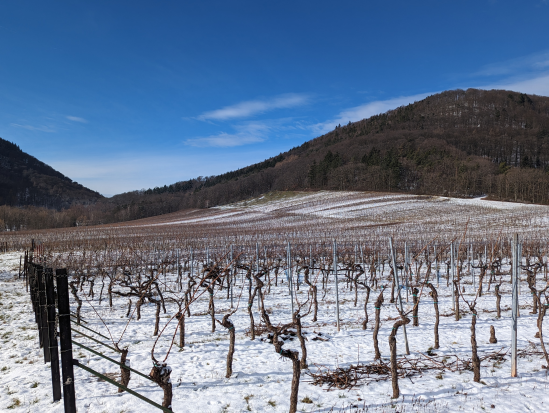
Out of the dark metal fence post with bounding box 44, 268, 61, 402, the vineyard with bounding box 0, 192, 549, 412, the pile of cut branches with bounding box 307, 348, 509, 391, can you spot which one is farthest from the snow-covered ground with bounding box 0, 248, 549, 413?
the dark metal fence post with bounding box 44, 268, 61, 402

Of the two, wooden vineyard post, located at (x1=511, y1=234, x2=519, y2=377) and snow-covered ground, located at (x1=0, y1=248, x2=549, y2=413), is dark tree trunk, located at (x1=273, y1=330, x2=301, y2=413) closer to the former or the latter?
snow-covered ground, located at (x1=0, y1=248, x2=549, y2=413)

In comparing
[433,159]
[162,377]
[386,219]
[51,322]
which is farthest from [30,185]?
[162,377]

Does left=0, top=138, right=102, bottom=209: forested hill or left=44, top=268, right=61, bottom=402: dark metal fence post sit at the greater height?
left=0, top=138, right=102, bottom=209: forested hill

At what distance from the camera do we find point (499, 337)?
23.1ft

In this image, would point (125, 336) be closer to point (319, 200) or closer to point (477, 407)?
point (477, 407)

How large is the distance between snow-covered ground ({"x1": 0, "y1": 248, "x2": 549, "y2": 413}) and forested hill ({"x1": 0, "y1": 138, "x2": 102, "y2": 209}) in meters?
176

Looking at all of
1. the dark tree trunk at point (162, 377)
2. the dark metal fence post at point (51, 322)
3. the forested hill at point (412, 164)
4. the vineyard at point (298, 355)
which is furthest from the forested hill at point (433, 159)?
the dark metal fence post at point (51, 322)

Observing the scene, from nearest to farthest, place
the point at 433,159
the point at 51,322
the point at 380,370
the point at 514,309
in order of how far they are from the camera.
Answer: the point at 51,322, the point at 514,309, the point at 380,370, the point at 433,159

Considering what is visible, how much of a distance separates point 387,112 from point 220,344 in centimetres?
16162

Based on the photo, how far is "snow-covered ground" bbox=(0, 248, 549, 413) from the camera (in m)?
4.58

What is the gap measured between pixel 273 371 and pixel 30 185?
7956 inches

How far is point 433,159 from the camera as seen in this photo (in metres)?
67.6

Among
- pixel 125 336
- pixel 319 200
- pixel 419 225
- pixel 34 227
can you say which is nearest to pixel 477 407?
pixel 125 336

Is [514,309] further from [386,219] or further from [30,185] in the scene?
[30,185]
